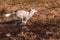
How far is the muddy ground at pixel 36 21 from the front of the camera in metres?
10.2

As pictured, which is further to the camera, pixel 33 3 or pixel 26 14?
pixel 33 3

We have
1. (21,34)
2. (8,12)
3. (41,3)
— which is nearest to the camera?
(21,34)

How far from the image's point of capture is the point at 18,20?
11375 millimetres

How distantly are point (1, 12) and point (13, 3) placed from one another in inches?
55.6

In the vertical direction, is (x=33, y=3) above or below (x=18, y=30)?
above

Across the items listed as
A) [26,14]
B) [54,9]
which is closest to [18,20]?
[26,14]

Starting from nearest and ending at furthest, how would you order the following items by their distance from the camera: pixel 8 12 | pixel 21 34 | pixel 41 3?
pixel 21 34 < pixel 8 12 < pixel 41 3

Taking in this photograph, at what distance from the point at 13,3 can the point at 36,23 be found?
10.2 feet

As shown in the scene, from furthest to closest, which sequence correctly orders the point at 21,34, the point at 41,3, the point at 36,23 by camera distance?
the point at 41,3, the point at 36,23, the point at 21,34

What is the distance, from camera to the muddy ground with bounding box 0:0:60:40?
10.2m

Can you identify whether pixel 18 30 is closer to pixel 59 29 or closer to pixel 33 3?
pixel 59 29

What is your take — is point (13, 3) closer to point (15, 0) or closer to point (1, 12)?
point (15, 0)

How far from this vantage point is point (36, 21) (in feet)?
37.8

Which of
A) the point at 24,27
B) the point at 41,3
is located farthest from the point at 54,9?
the point at 24,27
